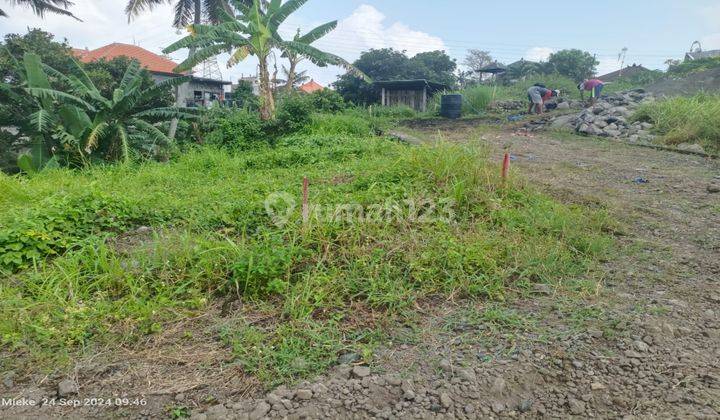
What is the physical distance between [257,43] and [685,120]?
10.0 meters

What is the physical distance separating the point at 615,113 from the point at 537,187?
27.5ft

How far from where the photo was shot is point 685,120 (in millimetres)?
9422

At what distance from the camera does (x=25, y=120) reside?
332 inches

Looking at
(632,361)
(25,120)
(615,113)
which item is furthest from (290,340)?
(615,113)

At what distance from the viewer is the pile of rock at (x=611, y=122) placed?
1006cm

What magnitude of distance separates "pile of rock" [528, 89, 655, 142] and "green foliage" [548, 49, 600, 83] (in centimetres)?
1741

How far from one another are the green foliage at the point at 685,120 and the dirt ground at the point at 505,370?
23.5 ft

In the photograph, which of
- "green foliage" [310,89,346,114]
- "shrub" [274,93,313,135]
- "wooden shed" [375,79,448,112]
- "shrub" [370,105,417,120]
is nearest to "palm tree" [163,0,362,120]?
"shrub" [274,93,313,135]

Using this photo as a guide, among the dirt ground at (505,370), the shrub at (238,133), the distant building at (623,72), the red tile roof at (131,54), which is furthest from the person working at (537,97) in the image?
the red tile roof at (131,54)

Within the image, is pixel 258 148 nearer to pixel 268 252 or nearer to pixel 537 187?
pixel 537 187

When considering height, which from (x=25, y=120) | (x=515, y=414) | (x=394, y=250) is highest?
(x=25, y=120)

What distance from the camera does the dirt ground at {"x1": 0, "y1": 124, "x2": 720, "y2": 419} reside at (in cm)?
184

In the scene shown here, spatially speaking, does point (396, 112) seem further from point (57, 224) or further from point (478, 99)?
point (57, 224)

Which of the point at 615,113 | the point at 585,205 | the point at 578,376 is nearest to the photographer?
the point at 578,376
